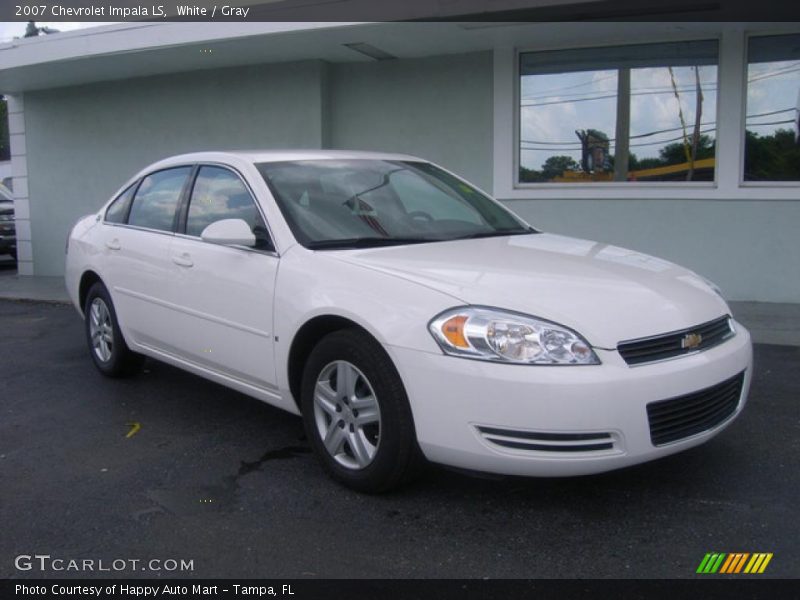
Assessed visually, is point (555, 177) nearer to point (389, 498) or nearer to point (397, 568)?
point (389, 498)

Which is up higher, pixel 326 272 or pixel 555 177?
pixel 555 177

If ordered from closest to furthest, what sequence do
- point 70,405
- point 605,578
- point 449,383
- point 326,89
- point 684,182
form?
point 605,578 → point 449,383 → point 70,405 → point 684,182 → point 326,89

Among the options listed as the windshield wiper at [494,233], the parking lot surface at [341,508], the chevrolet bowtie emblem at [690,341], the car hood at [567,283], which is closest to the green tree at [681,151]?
the parking lot surface at [341,508]

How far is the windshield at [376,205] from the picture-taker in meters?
4.38

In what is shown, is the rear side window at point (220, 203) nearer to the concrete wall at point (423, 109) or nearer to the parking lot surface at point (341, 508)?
the parking lot surface at point (341, 508)

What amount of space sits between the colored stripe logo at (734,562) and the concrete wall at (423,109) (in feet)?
22.0

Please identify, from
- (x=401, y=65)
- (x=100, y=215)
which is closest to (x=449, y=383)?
(x=100, y=215)

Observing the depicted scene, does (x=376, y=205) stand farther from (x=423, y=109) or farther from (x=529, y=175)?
(x=423, y=109)

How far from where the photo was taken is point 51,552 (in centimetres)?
336

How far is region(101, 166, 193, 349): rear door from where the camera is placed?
5176mm

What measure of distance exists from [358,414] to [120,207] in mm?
3153

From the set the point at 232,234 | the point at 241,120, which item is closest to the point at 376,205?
the point at 232,234

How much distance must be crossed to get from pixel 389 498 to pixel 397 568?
62 centimetres

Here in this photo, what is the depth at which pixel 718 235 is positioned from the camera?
8555 millimetres
